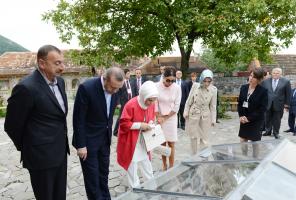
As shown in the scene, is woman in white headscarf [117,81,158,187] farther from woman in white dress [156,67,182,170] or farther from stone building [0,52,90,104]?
stone building [0,52,90,104]

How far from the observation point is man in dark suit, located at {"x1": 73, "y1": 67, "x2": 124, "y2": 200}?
12.9ft

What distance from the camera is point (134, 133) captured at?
14.6 feet

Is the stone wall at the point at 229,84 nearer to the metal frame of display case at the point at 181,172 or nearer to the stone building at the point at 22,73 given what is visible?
the stone building at the point at 22,73

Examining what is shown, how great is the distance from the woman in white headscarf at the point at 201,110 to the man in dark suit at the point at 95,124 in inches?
82.8

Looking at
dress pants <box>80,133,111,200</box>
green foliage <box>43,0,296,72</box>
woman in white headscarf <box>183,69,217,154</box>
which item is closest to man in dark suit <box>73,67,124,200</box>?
dress pants <box>80,133,111,200</box>

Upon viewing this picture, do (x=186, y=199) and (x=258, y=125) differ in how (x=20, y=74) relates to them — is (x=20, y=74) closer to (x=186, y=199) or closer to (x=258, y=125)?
(x=258, y=125)

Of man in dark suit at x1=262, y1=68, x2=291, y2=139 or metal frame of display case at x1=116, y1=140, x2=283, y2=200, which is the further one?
man in dark suit at x1=262, y1=68, x2=291, y2=139

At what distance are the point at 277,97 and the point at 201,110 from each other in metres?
3.92

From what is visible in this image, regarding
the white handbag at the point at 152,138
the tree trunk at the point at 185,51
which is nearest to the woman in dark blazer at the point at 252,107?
the white handbag at the point at 152,138

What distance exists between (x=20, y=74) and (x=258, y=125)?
86.4 feet

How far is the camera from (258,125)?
17.8 ft

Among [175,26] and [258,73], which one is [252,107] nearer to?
[258,73]

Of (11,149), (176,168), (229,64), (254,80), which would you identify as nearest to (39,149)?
(176,168)

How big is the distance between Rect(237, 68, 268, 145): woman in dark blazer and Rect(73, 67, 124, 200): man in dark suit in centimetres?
223
